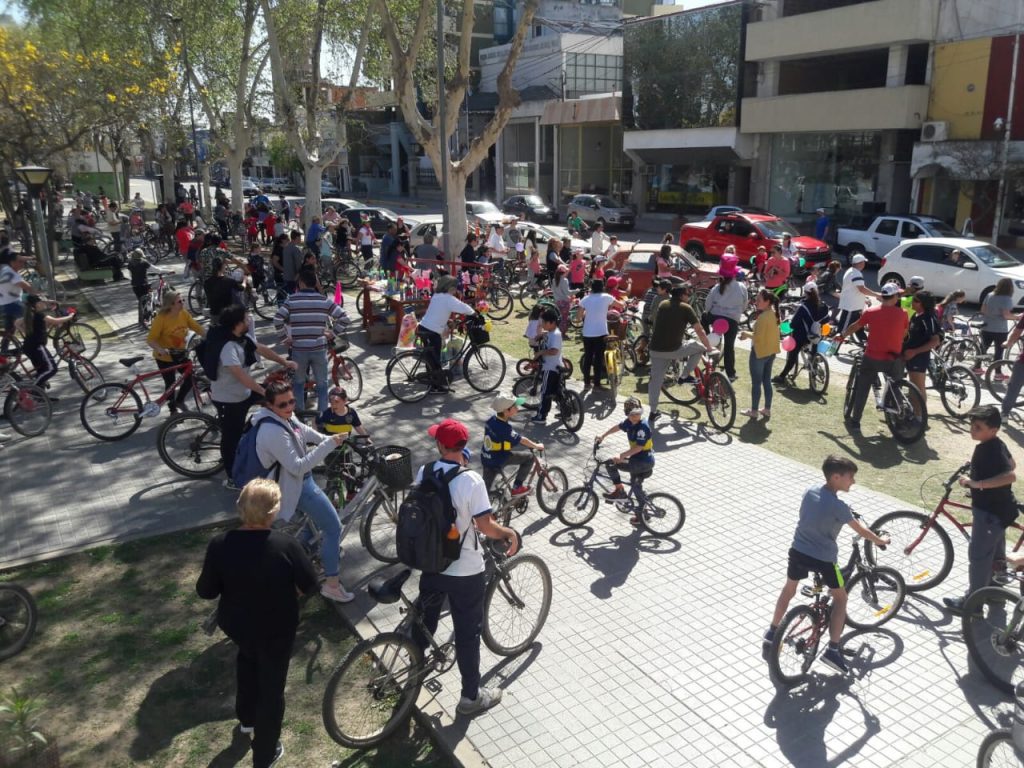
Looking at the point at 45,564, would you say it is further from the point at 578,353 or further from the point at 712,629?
the point at 578,353

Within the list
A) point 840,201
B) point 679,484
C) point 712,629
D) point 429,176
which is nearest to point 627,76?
point 840,201

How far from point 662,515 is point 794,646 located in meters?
2.18

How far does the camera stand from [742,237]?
76.3 ft

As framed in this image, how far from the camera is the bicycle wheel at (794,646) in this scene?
16.8 ft

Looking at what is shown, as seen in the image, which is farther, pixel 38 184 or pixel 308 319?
pixel 38 184

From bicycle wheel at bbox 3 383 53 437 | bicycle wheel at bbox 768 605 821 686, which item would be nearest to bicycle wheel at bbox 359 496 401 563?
bicycle wheel at bbox 768 605 821 686

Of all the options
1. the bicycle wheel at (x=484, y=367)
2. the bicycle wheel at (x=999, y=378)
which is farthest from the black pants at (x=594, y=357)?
the bicycle wheel at (x=999, y=378)

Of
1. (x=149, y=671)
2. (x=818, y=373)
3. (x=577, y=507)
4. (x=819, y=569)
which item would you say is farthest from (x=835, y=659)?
(x=818, y=373)

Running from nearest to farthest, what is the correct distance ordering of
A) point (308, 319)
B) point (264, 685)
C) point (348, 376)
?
point (264, 685), point (308, 319), point (348, 376)

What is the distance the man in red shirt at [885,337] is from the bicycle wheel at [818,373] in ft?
6.13

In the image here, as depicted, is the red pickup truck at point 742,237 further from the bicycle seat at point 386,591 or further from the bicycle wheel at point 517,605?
the bicycle seat at point 386,591

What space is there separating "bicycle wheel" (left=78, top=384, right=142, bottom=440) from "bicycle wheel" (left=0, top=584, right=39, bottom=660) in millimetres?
4233

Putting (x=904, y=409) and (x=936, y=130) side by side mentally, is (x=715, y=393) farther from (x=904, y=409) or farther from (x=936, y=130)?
(x=936, y=130)

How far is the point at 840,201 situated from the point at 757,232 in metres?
11.7
